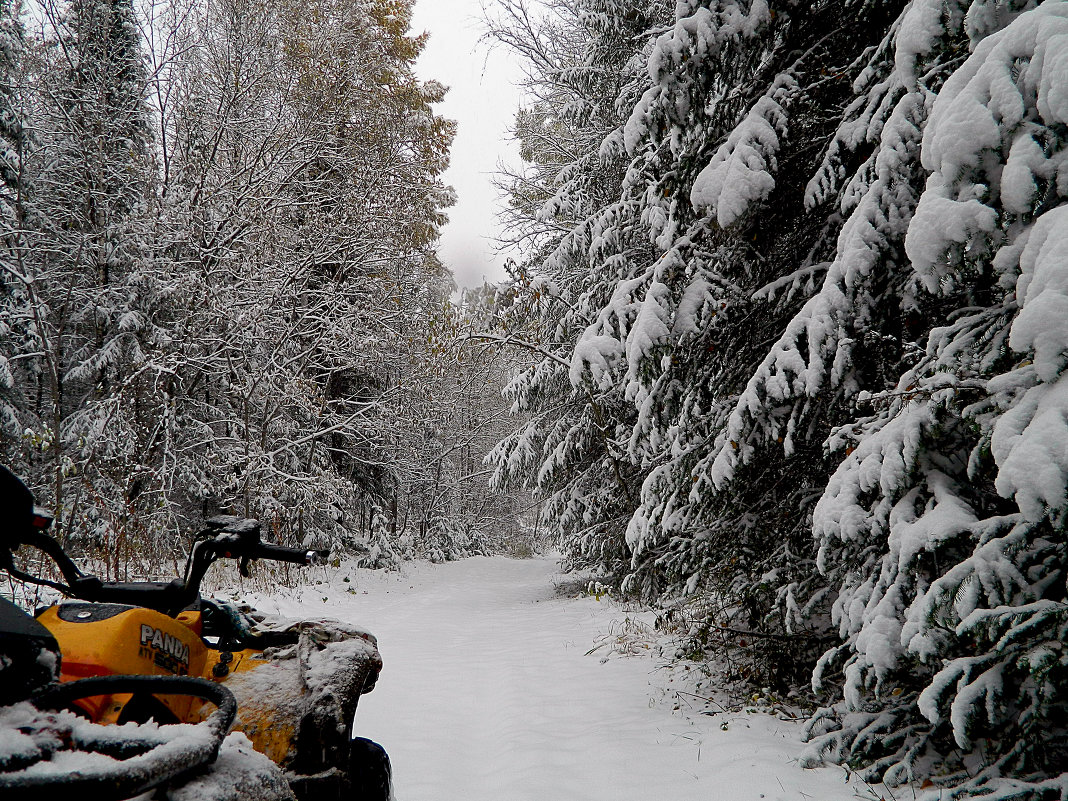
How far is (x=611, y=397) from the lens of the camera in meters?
7.70

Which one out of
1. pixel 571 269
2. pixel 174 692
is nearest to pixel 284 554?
pixel 174 692

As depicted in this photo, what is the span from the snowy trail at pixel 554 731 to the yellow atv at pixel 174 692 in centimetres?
187

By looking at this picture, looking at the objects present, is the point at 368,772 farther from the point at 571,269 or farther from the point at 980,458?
the point at 571,269

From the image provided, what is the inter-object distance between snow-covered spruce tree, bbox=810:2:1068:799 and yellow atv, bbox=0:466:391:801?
219 cm

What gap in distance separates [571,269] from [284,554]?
882 cm

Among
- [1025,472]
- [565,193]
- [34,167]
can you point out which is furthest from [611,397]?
[34,167]

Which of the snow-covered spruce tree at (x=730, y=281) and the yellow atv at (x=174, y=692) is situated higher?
the snow-covered spruce tree at (x=730, y=281)

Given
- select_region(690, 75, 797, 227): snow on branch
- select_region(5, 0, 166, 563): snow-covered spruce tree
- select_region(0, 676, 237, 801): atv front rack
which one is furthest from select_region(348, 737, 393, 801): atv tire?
select_region(5, 0, 166, 563): snow-covered spruce tree

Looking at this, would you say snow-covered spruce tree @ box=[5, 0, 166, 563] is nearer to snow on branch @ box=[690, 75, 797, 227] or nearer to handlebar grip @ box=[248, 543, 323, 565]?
handlebar grip @ box=[248, 543, 323, 565]

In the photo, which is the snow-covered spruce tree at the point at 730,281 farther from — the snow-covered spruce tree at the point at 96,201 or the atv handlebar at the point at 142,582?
the snow-covered spruce tree at the point at 96,201

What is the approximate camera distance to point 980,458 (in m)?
2.26

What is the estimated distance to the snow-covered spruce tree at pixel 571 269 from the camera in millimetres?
7789

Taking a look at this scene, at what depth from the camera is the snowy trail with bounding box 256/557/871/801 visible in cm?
325

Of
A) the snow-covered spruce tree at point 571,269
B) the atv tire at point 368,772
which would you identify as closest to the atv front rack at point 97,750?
the atv tire at point 368,772
